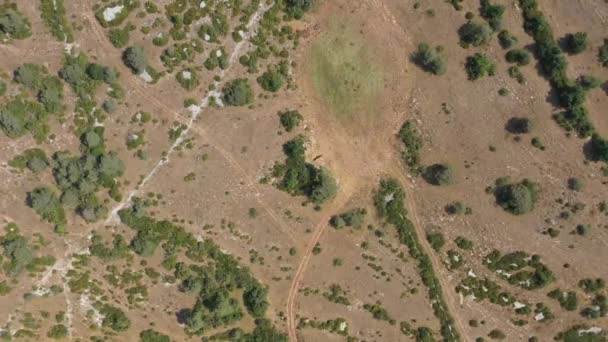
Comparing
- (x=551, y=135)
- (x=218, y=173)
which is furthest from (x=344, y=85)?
(x=551, y=135)

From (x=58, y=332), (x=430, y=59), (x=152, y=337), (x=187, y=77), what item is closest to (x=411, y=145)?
(x=430, y=59)

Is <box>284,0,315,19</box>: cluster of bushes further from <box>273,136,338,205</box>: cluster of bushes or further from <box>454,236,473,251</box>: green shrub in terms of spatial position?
<box>454,236,473,251</box>: green shrub

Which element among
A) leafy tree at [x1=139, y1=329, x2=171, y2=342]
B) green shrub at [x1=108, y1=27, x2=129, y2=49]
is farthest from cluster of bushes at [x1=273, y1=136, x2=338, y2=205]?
leafy tree at [x1=139, y1=329, x2=171, y2=342]

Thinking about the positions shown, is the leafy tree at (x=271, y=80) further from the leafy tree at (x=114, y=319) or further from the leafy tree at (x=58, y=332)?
the leafy tree at (x=58, y=332)

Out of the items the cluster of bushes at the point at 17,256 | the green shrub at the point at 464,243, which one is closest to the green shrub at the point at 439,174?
the green shrub at the point at 464,243

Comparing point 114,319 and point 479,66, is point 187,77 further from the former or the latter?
point 479,66

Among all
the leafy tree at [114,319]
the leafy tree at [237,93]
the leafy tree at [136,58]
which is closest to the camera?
the leafy tree at [136,58]
